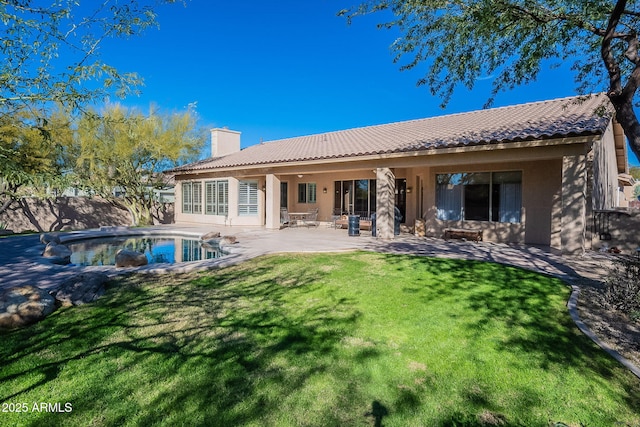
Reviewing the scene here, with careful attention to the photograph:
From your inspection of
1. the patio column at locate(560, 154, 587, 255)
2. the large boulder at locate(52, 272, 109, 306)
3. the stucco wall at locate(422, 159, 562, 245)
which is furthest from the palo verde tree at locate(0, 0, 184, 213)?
the stucco wall at locate(422, 159, 562, 245)

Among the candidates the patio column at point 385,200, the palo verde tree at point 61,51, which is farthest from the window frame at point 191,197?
the palo verde tree at point 61,51

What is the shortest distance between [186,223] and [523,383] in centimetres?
2246

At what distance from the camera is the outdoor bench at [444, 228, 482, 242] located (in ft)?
42.9

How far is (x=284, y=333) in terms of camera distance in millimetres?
4773

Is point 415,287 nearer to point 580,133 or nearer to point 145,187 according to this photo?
point 580,133

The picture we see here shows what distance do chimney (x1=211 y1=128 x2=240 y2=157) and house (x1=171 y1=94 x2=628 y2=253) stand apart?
5144 mm

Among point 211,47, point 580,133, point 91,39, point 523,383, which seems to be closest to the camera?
point 523,383

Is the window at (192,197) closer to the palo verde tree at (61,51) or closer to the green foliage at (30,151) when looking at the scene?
the green foliage at (30,151)

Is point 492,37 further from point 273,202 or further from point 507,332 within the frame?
point 273,202

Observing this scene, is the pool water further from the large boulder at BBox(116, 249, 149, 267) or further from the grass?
the grass

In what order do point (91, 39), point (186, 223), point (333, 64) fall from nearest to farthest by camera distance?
point (91, 39), point (186, 223), point (333, 64)

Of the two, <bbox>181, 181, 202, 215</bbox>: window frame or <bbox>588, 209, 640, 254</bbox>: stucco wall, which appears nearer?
<bbox>588, 209, 640, 254</bbox>: stucco wall

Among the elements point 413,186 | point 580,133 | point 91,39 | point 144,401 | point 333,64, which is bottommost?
point 144,401

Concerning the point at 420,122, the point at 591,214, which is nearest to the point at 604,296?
the point at 591,214
